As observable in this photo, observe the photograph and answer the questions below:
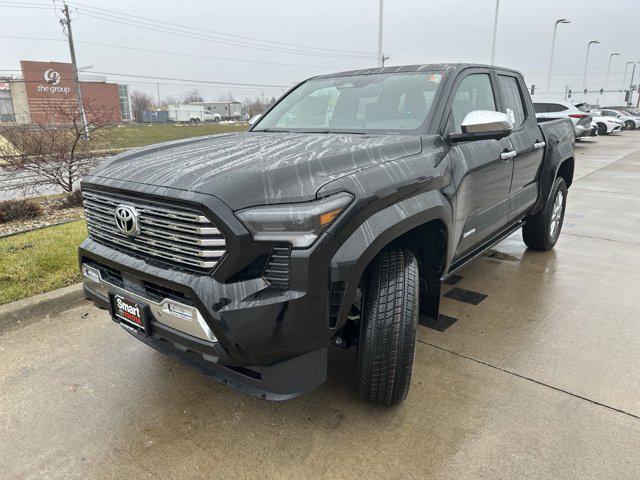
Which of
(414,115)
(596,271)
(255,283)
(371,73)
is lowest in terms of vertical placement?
(596,271)

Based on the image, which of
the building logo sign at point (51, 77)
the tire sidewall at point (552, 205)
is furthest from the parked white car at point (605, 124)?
the building logo sign at point (51, 77)

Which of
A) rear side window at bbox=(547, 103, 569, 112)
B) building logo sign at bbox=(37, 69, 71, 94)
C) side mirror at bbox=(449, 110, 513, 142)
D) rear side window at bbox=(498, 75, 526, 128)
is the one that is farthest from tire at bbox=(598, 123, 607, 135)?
building logo sign at bbox=(37, 69, 71, 94)

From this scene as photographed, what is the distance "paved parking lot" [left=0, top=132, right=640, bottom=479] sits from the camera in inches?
91.0

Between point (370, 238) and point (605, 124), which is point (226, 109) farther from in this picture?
point (370, 238)

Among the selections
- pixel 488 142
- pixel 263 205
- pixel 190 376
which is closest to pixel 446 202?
pixel 488 142

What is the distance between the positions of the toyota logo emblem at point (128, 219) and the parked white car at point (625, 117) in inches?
1450

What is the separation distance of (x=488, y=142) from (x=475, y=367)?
1569 mm

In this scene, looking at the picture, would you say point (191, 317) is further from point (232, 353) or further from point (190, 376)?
point (190, 376)

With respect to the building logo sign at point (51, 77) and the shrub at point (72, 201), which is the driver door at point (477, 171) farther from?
the building logo sign at point (51, 77)

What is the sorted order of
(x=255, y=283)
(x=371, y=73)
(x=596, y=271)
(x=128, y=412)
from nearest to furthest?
(x=255, y=283), (x=128, y=412), (x=371, y=73), (x=596, y=271)

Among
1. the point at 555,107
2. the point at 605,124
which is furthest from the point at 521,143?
the point at 605,124

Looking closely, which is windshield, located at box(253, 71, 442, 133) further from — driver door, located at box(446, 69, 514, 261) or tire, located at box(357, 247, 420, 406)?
tire, located at box(357, 247, 420, 406)

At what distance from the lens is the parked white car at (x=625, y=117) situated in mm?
32938

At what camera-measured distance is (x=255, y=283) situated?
2006 mm
